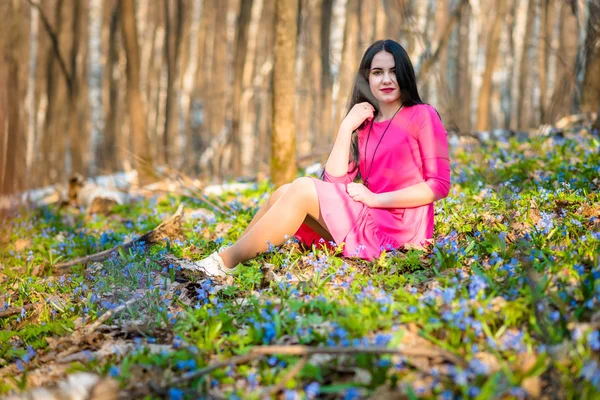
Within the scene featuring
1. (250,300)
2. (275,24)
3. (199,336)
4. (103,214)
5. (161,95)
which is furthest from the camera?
(161,95)

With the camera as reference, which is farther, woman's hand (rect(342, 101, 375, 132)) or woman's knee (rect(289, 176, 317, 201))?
woman's hand (rect(342, 101, 375, 132))

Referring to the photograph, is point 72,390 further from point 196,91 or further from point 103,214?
point 196,91

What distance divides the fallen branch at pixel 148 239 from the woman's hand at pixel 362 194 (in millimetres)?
1680

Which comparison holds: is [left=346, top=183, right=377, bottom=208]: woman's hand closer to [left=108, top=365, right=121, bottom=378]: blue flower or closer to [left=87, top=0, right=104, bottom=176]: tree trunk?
[left=108, top=365, right=121, bottom=378]: blue flower

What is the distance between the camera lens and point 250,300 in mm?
3016

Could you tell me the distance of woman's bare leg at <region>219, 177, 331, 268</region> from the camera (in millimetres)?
3559

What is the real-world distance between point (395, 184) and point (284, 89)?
2.86 meters

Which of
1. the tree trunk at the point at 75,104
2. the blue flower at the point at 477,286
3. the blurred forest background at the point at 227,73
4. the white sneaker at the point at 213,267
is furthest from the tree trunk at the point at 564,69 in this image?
the tree trunk at the point at 75,104

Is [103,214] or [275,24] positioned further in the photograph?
[103,214]

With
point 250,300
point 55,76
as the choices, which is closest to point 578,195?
point 250,300

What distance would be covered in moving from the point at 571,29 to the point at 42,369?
79.0 ft

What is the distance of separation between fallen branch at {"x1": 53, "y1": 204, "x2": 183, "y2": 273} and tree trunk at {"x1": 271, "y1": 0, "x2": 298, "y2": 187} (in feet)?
6.24

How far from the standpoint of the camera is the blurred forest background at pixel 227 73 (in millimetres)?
7934

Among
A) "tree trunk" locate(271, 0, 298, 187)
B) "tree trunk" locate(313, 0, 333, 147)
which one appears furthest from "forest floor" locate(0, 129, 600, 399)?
"tree trunk" locate(313, 0, 333, 147)
